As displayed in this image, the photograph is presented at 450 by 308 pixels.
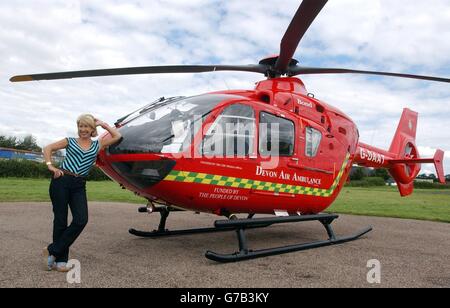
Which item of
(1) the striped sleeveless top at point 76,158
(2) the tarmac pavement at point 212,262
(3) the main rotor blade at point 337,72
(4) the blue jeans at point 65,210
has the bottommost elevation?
(2) the tarmac pavement at point 212,262

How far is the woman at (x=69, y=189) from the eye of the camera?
165 inches

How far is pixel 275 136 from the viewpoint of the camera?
589cm

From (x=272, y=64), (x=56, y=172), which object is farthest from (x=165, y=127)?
(x=272, y=64)

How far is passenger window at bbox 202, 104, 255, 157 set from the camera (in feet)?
16.8

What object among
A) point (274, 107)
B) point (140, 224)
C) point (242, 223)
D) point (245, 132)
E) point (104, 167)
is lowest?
point (140, 224)

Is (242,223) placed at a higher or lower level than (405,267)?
higher

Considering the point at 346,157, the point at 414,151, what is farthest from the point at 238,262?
the point at 414,151

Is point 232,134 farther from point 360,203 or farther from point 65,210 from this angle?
point 360,203

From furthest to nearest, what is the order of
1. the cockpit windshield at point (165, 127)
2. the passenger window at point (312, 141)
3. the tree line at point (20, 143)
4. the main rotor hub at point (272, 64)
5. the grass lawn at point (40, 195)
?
the tree line at point (20, 143), the grass lawn at point (40, 195), the main rotor hub at point (272, 64), the passenger window at point (312, 141), the cockpit windshield at point (165, 127)

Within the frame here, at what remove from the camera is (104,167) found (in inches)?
204

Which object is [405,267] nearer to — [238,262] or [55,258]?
[238,262]

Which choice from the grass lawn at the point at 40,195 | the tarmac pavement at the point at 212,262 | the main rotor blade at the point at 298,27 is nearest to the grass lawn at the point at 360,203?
the grass lawn at the point at 40,195

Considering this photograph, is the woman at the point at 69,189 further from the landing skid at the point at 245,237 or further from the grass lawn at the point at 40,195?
the grass lawn at the point at 40,195
